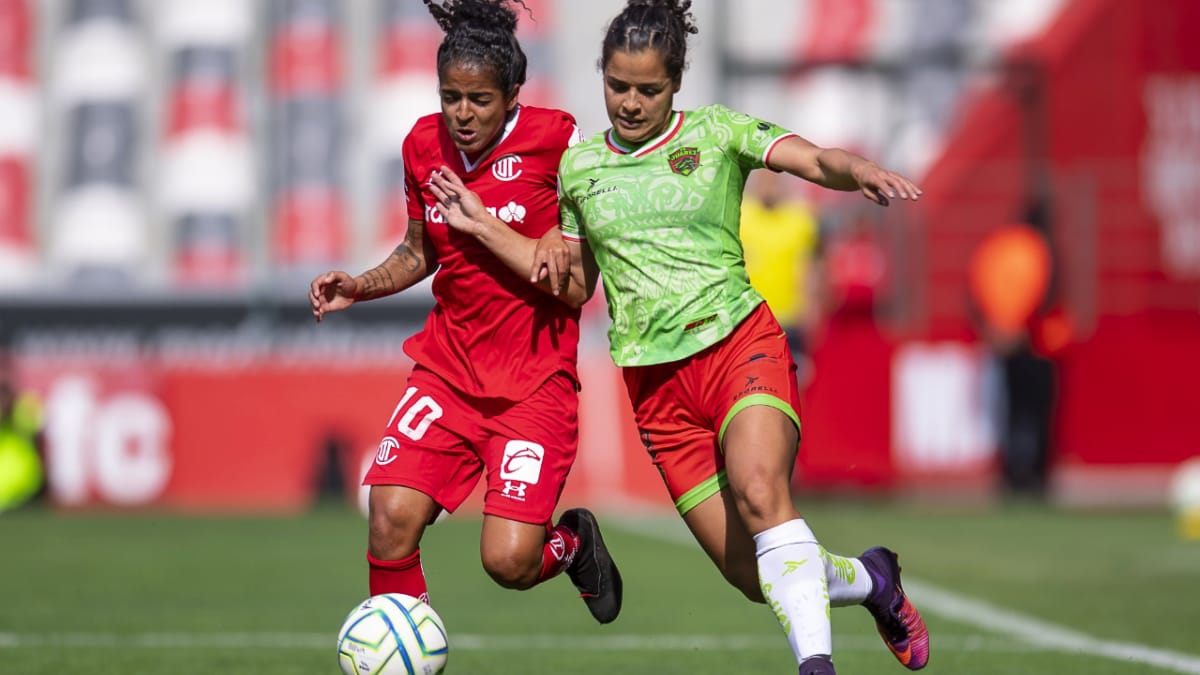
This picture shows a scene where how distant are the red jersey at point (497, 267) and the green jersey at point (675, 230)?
354 millimetres

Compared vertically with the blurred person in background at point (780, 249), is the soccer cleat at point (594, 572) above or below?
below

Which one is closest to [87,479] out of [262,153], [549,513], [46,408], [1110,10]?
[46,408]

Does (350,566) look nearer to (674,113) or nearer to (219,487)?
(219,487)

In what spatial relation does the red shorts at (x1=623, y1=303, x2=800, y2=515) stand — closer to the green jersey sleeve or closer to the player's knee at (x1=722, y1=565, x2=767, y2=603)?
the player's knee at (x1=722, y1=565, x2=767, y2=603)

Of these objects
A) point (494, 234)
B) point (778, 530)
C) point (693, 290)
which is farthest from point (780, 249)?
point (778, 530)

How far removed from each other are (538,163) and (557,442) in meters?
0.88

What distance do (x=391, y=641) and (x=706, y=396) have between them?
1.16 m

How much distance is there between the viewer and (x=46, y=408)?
13.4m

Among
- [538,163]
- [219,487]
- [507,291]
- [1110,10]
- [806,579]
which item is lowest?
[219,487]

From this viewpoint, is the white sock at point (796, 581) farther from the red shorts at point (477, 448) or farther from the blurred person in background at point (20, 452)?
the blurred person in background at point (20, 452)

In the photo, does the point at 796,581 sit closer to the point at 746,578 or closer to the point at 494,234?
the point at 746,578

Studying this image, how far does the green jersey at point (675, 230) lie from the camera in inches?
209

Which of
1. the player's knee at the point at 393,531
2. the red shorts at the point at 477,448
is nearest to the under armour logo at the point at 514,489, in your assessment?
the red shorts at the point at 477,448

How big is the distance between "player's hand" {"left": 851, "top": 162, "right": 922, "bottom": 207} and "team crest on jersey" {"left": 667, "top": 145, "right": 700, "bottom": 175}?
54 centimetres
